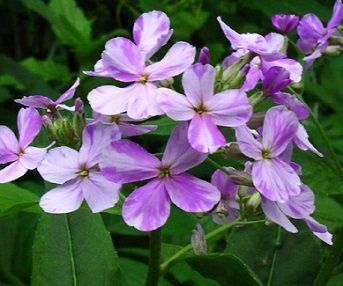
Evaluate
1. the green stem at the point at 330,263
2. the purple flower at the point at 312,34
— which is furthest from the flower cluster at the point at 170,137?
the purple flower at the point at 312,34

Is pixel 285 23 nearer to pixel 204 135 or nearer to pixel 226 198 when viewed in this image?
pixel 226 198

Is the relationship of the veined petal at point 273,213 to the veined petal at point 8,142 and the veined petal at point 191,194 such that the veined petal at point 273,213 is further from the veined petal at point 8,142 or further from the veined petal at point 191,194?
the veined petal at point 8,142

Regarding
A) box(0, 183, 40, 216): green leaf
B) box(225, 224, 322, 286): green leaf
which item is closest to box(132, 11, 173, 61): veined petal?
box(0, 183, 40, 216): green leaf

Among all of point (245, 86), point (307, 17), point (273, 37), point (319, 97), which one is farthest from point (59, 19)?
point (245, 86)

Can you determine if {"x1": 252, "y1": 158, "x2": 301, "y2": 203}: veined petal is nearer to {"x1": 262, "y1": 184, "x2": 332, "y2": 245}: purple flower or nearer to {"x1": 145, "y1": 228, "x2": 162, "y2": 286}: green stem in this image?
{"x1": 262, "y1": 184, "x2": 332, "y2": 245}: purple flower

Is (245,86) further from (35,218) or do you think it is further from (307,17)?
(35,218)

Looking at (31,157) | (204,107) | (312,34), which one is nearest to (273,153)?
(204,107)
